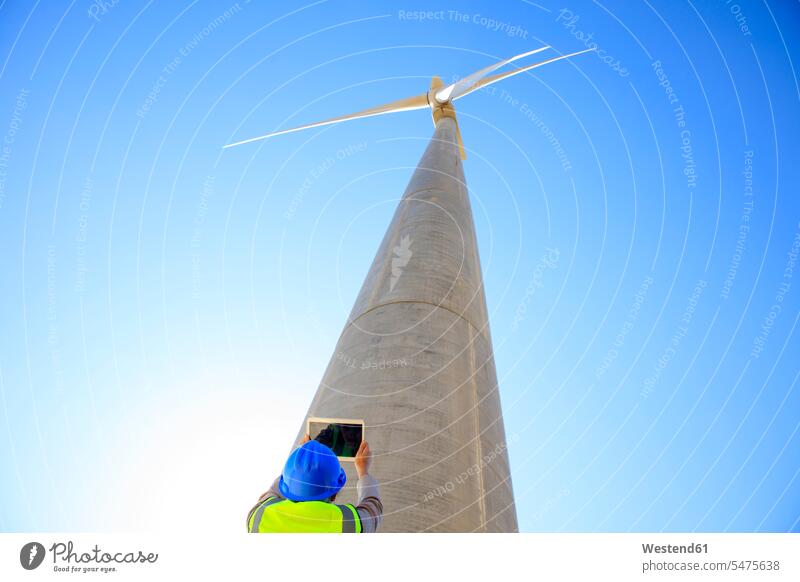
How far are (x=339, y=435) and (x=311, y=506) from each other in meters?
3.65

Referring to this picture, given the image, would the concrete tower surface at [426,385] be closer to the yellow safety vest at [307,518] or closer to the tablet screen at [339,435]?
the tablet screen at [339,435]

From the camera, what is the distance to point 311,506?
4.33 m

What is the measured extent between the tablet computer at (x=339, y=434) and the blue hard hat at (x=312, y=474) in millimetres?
3130

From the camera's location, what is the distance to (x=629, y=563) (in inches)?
176

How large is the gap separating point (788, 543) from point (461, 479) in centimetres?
423

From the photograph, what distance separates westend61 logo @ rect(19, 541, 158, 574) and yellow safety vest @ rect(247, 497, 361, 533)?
0.83m

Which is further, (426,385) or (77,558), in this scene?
(426,385)

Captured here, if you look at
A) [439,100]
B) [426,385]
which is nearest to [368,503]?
[426,385]

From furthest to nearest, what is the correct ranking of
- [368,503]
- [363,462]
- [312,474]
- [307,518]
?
1. [363,462]
2. [368,503]
3. [312,474]
4. [307,518]

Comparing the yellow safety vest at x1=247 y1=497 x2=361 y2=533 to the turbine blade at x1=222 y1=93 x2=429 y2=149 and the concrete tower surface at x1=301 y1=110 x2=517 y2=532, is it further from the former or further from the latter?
the turbine blade at x1=222 y1=93 x2=429 y2=149

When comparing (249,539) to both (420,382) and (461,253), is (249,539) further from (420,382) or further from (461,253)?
(461,253)

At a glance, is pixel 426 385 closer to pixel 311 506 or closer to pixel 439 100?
pixel 311 506

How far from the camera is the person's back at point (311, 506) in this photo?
4.31 meters

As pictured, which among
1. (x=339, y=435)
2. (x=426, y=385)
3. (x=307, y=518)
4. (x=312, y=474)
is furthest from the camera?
(x=426, y=385)
